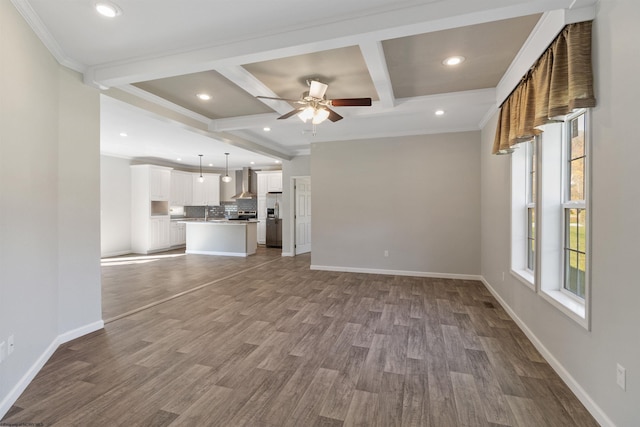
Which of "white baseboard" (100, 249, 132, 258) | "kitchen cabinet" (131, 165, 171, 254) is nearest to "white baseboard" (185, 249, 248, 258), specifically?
"kitchen cabinet" (131, 165, 171, 254)

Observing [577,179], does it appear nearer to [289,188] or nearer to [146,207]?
[289,188]

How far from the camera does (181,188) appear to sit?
378 inches

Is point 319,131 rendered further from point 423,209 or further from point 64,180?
point 64,180

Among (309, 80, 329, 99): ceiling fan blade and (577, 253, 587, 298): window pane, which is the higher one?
(309, 80, 329, 99): ceiling fan blade

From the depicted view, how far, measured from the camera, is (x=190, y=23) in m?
2.29

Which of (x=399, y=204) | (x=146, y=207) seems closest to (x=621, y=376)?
(x=399, y=204)

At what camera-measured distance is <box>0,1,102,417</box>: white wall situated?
202cm

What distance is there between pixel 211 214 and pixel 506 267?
376 inches

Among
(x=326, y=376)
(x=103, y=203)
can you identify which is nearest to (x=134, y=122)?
(x=103, y=203)

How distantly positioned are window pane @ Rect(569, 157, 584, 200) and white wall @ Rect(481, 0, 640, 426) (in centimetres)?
60

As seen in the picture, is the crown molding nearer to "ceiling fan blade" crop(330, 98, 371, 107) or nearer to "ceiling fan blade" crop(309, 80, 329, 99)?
"ceiling fan blade" crop(309, 80, 329, 99)

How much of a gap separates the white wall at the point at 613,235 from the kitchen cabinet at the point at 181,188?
9.57 m

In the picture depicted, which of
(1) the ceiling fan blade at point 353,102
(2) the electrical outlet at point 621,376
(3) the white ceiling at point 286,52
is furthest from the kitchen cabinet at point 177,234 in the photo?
(2) the electrical outlet at point 621,376

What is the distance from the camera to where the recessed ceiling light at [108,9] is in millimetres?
2078
